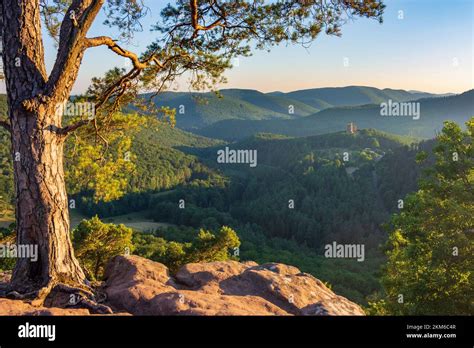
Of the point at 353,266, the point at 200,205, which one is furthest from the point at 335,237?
the point at 200,205

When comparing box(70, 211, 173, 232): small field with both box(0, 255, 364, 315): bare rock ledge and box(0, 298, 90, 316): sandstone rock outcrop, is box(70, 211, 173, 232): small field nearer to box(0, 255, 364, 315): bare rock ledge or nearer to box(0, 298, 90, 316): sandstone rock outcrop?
box(0, 255, 364, 315): bare rock ledge

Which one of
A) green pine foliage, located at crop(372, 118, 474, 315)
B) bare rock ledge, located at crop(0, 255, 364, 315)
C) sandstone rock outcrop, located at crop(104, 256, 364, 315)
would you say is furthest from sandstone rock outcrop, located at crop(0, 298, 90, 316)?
green pine foliage, located at crop(372, 118, 474, 315)

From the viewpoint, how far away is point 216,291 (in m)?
6.00

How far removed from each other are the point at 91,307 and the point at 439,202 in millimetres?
12119

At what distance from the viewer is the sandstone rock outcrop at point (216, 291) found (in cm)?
Answer: 507

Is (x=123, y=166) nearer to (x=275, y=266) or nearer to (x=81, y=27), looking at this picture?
(x=81, y=27)

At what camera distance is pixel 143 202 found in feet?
364

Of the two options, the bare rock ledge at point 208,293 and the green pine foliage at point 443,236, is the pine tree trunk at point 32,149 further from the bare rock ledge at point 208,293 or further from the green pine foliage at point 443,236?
the green pine foliage at point 443,236

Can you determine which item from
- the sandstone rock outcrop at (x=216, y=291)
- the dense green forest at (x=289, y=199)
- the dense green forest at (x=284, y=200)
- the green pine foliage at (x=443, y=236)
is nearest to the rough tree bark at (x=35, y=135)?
the sandstone rock outcrop at (x=216, y=291)

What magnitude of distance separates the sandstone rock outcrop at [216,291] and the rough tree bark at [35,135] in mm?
1030

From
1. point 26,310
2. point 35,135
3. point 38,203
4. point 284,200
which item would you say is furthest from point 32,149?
point 284,200

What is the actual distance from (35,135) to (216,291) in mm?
3808

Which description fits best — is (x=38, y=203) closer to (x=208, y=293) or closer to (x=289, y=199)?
(x=208, y=293)
